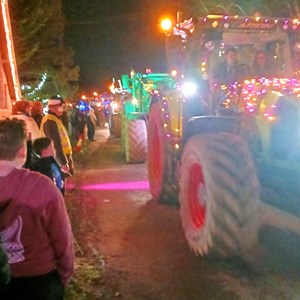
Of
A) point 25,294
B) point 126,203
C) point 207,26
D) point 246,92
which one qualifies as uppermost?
point 207,26

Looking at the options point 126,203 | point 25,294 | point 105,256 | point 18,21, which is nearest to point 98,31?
point 18,21

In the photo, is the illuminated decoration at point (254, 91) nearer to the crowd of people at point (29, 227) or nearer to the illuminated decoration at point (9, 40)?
the crowd of people at point (29, 227)

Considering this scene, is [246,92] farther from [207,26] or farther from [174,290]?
[174,290]

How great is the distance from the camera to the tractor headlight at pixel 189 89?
7309 mm

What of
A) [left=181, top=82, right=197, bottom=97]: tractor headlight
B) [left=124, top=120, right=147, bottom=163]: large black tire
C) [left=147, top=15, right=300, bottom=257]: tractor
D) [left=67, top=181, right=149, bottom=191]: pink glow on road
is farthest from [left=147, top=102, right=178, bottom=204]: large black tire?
[left=124, top=120, right=147, bottom=163]: large black tire

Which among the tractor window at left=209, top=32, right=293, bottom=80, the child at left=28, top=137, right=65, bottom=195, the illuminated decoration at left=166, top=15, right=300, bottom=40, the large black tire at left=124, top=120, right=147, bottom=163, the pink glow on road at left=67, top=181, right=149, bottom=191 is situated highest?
the illuminated decoration at left=166, top=15, right=300, bottom=40

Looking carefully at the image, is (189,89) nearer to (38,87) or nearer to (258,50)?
(258,50)

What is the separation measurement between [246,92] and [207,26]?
1.20 metres

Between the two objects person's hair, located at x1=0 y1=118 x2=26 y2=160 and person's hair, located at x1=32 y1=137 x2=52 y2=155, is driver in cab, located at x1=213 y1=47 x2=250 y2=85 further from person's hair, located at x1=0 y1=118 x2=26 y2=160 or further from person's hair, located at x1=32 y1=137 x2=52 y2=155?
person's hair, located at x1=0 y1=118 x2=26 y2=160

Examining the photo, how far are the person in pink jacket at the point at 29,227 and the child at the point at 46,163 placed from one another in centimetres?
207

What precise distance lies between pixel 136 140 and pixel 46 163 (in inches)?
340

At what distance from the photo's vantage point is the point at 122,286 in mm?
5660

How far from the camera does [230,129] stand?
6.26 metres

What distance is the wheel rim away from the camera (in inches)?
251
